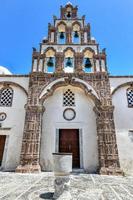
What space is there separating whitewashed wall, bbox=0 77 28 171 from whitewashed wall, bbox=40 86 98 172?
1296 millimetres

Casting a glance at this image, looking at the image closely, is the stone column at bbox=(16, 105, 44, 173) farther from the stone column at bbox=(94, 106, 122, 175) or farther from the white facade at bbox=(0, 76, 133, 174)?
the stone column at bbox=(94, 106, 122, 175)

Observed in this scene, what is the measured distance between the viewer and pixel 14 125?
8742 millimetres

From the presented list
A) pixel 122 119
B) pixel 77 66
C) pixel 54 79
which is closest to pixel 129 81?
pixel 122 119

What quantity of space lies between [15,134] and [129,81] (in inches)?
290

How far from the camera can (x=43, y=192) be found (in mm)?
3854

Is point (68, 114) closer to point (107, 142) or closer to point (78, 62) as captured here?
point (107, 142)

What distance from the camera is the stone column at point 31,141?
7.39 m

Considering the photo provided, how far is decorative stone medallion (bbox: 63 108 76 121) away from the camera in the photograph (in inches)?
353

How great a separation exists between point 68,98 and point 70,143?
264 centimetres

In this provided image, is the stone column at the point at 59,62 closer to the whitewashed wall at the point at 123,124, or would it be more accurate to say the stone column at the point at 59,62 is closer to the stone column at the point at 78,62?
the stone column at the point at 78,62

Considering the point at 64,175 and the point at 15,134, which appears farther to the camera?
the point at 15,134

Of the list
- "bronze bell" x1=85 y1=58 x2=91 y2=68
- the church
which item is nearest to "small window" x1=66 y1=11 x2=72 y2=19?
the church

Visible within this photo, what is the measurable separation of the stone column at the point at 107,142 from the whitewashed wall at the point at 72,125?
597 millimetres

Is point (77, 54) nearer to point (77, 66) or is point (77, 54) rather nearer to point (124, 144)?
point (77, 66)
